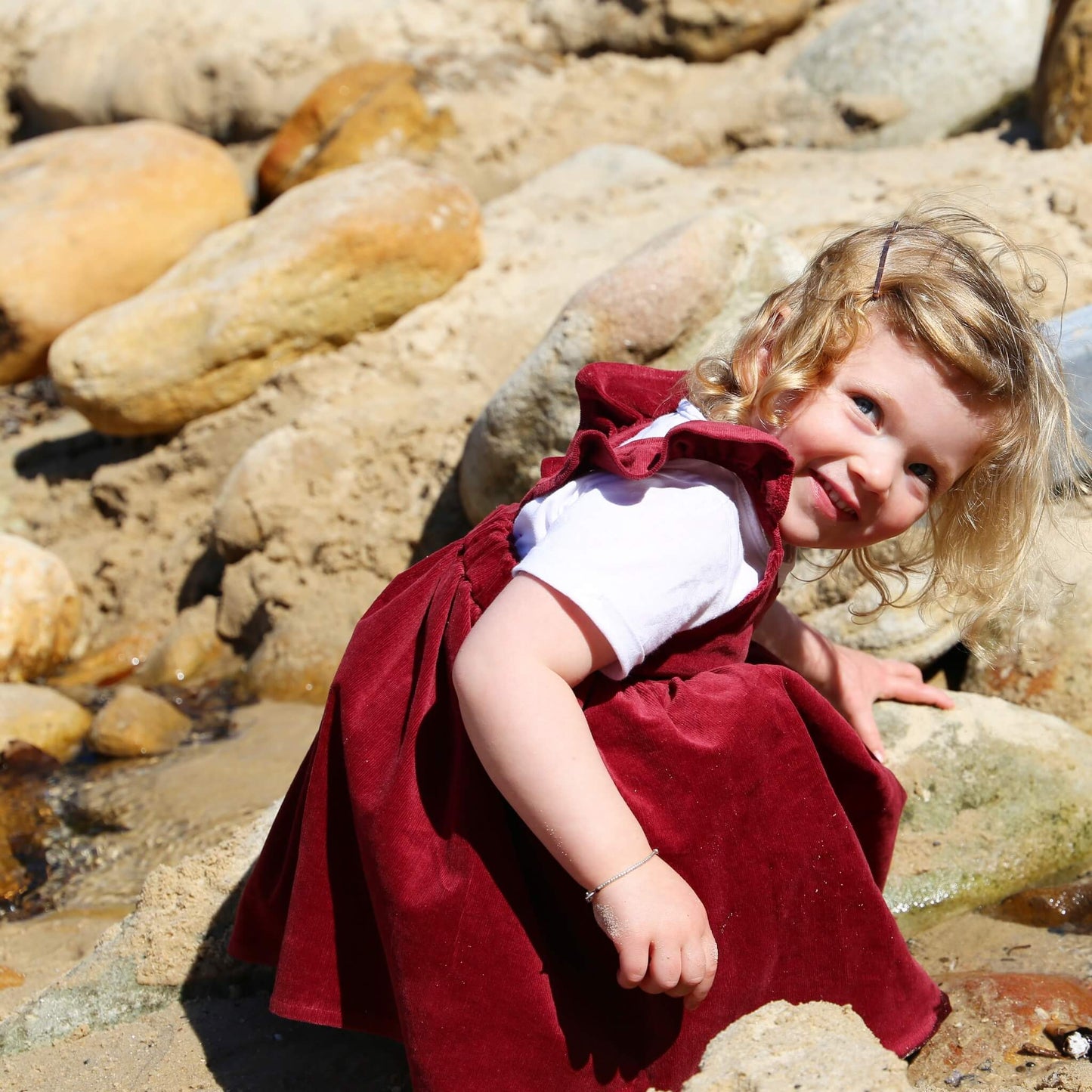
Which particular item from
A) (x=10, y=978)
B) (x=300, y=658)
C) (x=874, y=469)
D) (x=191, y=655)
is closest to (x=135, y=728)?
(x=300, y=658)

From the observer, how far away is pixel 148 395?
525 cm

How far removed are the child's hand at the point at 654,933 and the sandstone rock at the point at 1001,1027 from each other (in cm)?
62

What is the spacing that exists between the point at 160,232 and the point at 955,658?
4.45m

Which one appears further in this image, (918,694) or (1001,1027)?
(918,694)

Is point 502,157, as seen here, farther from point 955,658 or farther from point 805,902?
point 805,902

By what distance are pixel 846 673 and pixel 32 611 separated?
3406 millimetres

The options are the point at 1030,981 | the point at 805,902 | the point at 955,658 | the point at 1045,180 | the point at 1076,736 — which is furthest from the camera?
the point at 1045,180

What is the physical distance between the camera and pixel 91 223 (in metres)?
5.86

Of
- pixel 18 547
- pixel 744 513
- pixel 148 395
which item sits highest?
pixel 744 513

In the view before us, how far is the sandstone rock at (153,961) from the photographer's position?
2.27 metres

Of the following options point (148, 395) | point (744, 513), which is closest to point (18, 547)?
point (148, 395)

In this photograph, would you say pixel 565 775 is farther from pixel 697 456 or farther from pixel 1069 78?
pixel 1069 78

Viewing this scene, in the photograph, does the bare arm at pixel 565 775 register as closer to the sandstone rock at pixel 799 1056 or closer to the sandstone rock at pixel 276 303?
the sandstone rock at pixel 799 1056

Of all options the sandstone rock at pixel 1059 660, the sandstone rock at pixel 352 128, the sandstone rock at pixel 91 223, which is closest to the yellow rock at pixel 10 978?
the sandstone rock at pixel 1059 660
